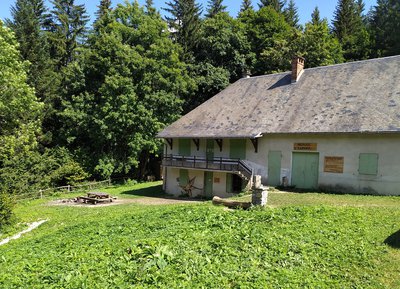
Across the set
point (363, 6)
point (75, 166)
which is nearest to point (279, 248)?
point (75, 166)

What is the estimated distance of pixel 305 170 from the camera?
65.5 feet

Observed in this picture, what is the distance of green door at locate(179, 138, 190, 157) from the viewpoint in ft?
86.1

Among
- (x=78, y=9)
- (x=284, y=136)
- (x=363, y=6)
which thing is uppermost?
(x=363, y=6)

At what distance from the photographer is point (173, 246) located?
8.12 m

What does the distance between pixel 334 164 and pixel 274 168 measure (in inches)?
143

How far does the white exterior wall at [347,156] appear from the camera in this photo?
17125 millimetres

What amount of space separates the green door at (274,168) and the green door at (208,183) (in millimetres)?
5012

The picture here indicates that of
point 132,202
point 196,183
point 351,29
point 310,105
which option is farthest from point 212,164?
point 351,29

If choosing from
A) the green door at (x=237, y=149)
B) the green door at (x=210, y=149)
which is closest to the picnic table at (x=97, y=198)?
the green door at (x=210, y=149)

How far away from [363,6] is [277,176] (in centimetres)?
4793

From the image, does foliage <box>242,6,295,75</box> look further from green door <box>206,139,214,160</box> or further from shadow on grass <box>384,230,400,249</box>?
shadow on grass <box>384,230,400,249</box>

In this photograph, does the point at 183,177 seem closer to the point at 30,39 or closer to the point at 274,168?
the point at 274,168

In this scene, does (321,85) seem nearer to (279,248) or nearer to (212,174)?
(212,174)

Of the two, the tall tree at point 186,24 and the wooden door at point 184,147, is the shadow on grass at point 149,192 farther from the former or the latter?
the tall tree at point 186,24
